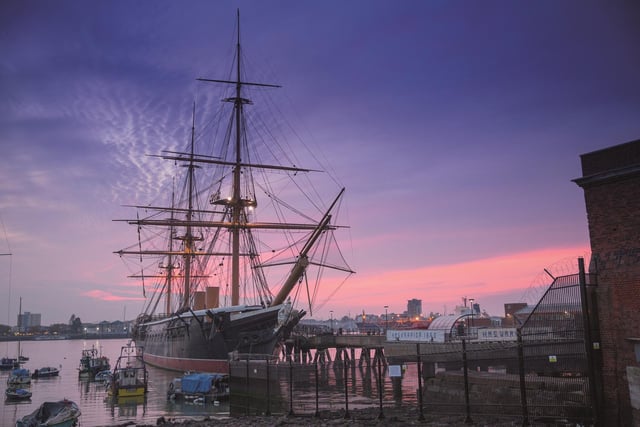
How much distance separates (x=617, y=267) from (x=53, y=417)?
26.3 meters

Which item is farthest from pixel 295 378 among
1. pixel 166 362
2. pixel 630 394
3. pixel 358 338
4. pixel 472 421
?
pixel 166 362

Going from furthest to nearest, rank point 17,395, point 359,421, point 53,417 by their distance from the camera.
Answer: point 17,395
point 53,417
point 359,421

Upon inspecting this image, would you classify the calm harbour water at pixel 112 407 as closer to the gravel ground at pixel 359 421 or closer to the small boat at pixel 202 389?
the small boat at pixel 202 389

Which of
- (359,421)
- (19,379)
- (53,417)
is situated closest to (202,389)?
(53,417)

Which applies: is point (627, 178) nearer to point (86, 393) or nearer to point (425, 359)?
point (425, 359)

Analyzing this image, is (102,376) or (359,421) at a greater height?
(359,421)

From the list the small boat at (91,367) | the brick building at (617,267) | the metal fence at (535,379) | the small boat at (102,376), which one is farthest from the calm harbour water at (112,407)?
the brick building at (617,267)

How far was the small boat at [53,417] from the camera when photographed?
26.6 m

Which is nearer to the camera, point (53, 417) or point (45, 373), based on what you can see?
point (53, 417)

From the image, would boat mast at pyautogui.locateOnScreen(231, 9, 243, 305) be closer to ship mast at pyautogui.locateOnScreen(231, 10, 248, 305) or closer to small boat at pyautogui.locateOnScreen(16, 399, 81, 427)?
ship mast at pyautogui.locateOnScreen(231, 10, 248, 305)

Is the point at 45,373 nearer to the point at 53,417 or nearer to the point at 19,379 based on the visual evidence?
the point at 19,379

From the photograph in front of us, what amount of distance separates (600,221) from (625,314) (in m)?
3.05

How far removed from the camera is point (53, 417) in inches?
1067

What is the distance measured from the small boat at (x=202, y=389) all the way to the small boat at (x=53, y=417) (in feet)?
34.4
